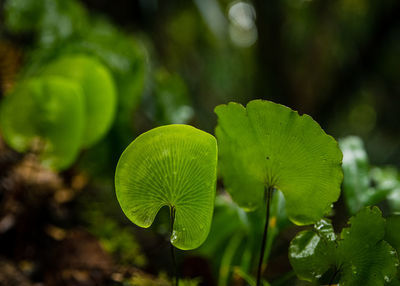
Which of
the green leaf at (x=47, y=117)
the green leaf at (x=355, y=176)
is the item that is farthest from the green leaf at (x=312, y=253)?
the green leaf at (x=47, y=117)

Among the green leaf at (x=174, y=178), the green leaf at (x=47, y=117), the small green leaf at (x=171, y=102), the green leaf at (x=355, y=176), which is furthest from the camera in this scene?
the small green leaf at (x=171, y=102)

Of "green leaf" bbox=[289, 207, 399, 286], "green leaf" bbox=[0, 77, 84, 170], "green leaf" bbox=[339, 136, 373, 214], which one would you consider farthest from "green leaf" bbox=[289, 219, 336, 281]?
"green leaf" bbox=[0, 77, 84, 170]

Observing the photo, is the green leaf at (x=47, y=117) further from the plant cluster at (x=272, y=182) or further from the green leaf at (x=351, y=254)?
the green leaf at (x=351, y=254)

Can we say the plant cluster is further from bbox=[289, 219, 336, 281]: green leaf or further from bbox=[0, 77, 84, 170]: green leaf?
bbox=[0, 77, 84, 170]: green leaf

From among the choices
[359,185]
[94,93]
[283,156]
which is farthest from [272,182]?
[94,93]

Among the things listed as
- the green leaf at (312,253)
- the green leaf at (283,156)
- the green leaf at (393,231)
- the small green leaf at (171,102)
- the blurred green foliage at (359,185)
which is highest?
the small green leaf at (171,102)

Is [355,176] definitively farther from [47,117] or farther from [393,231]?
[47,117]
